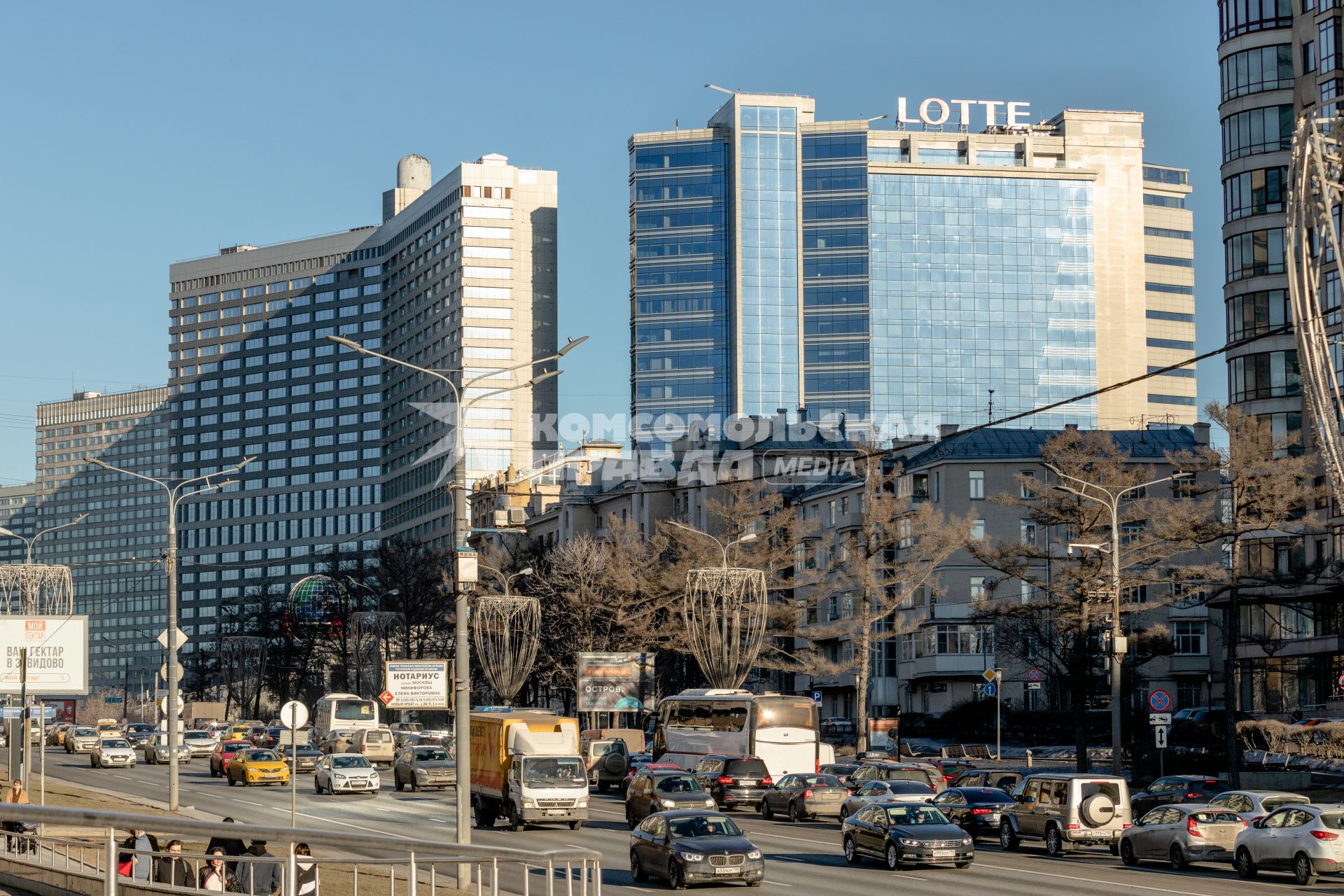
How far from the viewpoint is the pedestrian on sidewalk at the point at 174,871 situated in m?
16.5

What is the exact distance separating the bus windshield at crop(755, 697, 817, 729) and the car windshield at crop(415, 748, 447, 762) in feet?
38.6

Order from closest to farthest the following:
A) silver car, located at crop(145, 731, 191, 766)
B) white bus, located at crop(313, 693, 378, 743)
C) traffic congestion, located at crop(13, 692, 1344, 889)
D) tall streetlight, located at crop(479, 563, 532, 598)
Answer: traffic congestion, located at crop(13, 692, 1344, 889) → silver car, located at crop(145, 731, 191, 766) → white bus, located at crop(313, 693, 378, 743) → tall streetlight, located at crop(479, 563, 532, 598)

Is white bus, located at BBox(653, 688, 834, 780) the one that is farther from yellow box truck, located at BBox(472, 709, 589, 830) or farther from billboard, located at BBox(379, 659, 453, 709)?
billboard, located at BBox(379, 659, 453, 709)

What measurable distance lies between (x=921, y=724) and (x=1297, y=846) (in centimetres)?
6504

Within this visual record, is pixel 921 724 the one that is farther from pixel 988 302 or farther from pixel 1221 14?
pixel 988 302

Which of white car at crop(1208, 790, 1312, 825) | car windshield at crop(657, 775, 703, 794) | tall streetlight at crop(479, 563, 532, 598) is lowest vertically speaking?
car windshield at crop(657, 775, 703, 794)

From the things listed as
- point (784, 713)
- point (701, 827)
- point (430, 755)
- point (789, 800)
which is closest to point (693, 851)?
point (701, 827)

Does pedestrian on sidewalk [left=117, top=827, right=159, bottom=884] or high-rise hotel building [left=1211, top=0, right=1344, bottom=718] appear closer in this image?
pedestrian on sidewalk [left=117, top=827, right=159, bottom=884]

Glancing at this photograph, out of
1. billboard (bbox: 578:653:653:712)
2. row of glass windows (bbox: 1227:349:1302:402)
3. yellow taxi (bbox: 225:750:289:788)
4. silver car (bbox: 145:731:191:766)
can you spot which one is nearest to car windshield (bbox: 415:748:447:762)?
yellow taxi (bbox: 225:750:289:788)

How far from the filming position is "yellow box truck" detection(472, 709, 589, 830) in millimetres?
42406

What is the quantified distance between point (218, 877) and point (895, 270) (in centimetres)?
15952

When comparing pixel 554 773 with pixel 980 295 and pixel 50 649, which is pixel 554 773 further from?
pixel 980 295

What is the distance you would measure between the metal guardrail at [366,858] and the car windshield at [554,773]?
2591 centimetres

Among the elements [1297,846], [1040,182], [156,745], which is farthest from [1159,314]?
[1297,846]
